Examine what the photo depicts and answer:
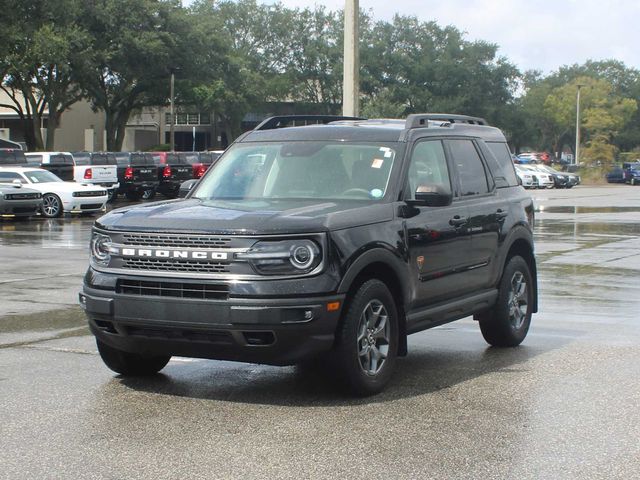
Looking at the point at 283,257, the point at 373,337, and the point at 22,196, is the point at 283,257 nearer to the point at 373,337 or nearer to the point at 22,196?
the point at 373,337

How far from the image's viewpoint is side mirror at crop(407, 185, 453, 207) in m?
7.80

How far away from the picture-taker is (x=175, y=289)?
697 centimetres

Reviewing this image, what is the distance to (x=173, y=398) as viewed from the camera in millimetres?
7332

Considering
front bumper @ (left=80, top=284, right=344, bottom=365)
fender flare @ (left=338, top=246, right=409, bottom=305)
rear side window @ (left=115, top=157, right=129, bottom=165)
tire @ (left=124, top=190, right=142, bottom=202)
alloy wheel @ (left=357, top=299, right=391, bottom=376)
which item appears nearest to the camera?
front bumper @ (left=80, top=284, right=344, bottom=365)

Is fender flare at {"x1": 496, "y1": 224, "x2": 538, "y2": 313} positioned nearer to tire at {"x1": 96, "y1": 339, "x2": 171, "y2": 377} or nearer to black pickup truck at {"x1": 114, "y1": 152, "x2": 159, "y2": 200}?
tire at {"x1": 96, "y1": 339, "x2": 171, "y2": 377}

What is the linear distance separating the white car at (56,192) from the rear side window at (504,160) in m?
23.7

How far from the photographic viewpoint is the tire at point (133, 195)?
43.3 metres

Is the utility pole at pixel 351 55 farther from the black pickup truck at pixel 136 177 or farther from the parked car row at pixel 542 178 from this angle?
the parked car row at pixel 542 178

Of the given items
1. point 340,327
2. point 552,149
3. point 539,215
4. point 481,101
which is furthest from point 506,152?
point 552,149

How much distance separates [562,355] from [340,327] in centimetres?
283

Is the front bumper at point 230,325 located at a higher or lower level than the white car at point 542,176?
lower

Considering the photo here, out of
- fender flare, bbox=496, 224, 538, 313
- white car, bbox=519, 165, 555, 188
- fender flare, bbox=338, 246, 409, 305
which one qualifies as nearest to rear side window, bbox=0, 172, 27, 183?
fender flare, bbox=496, 224, 538, 313

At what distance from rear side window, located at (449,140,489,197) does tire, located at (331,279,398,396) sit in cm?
178

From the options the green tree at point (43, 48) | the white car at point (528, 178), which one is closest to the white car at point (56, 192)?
the green tree at point (43, 48)
